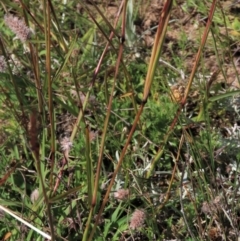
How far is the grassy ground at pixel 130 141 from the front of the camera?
57.8 inches

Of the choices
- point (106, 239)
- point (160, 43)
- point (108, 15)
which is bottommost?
point (106, 239)

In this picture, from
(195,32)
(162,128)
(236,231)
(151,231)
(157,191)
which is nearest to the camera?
(236,231)

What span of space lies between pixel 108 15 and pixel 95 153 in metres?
0.81

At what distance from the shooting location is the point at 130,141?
1648mm

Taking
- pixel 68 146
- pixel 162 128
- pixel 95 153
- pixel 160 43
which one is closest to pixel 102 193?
pixel 95 153

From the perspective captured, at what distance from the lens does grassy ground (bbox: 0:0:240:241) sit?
4.82ft

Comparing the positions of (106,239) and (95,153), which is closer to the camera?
(106,239)

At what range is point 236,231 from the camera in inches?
57.7

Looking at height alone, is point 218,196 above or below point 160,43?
below

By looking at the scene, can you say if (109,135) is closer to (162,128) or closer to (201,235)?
(162,128)

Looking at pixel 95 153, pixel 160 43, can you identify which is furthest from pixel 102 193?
pixel 160 43

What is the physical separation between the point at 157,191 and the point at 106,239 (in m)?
0.21

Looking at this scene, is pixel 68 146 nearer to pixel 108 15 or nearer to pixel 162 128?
pixel 162 128

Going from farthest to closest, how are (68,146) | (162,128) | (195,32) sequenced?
1. (195,32)
2. (162,128)
3. (68,146)
